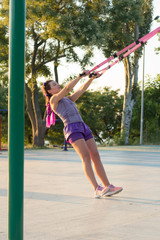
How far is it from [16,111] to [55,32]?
18.8m

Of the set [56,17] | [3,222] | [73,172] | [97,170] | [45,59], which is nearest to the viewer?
[3,222]

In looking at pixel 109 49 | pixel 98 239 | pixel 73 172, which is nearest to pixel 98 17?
pixel 109 49

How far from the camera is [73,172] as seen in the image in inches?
401

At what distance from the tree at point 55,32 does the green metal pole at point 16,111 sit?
61.1 ft

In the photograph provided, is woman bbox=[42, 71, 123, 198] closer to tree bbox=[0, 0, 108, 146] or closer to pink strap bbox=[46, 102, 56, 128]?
pink strap bbox=[46, 102, 56, 128]

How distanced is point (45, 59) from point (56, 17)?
458 cm

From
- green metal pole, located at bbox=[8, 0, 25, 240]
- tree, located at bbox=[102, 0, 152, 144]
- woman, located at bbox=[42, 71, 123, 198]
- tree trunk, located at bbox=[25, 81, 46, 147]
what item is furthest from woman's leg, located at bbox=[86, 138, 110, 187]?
tree trunk, located at bbox=[25, 81, 46, 147]

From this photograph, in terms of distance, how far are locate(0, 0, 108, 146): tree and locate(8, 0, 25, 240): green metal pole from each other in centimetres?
1863

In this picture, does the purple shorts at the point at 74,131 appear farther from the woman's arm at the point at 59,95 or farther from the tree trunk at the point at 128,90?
the tree trunk at the point at 128,90

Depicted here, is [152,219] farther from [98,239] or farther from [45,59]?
[45,59]

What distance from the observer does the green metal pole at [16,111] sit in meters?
2.97

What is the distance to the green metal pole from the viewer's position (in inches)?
117

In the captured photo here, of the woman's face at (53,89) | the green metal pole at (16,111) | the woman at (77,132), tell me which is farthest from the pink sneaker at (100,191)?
the green metal pole at (16,111)

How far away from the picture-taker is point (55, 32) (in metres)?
21.4
